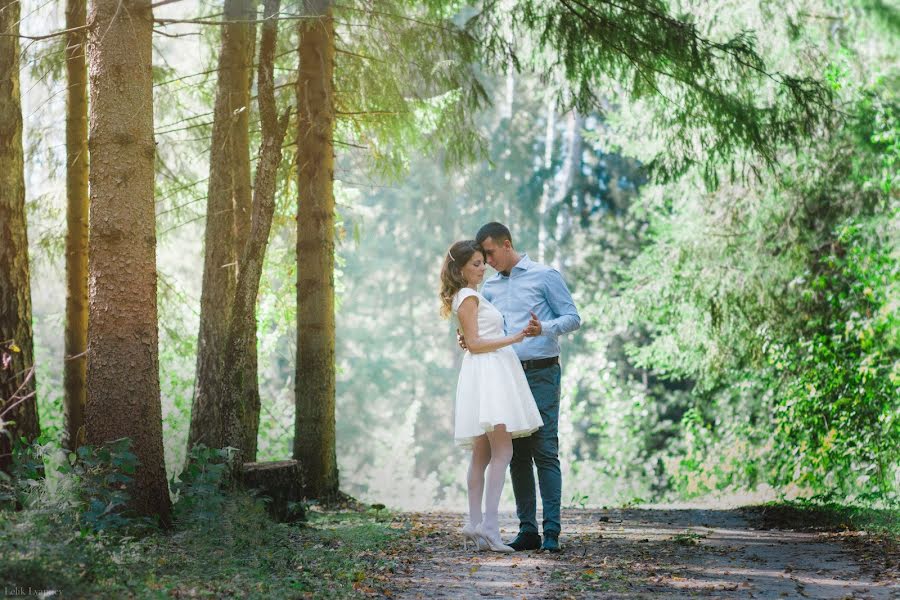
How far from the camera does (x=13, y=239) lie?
6.89m

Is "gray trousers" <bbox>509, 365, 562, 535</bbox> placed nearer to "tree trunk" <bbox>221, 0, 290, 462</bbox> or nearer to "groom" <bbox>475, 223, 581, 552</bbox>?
"groom" <bbox>475, 223, 581, 552</bbox>

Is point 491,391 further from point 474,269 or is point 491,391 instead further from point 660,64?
point 660,64

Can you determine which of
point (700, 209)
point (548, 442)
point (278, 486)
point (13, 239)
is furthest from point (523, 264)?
point (700, 209)

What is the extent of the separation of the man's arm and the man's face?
31cm

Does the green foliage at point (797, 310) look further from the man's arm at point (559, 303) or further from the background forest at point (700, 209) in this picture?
the man's arm at point (559, 303)

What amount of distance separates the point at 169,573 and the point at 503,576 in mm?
1816

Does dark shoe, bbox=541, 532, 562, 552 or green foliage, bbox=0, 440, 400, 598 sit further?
dark shoe, bbox=541, 532, 562, 552

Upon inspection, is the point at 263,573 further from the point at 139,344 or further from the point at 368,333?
the point at 368,333

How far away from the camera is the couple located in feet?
20.2

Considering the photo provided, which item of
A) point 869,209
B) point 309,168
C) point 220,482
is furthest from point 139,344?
point 869,209

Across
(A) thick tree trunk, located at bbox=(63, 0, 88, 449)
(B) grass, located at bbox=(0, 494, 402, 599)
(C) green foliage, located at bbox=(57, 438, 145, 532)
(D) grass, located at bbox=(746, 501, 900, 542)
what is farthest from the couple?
(A) thick tree trunk, located at bbox=(63, 0, 88, 449)

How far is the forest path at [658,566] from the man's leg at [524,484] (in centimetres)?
32

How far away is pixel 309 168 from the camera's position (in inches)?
380

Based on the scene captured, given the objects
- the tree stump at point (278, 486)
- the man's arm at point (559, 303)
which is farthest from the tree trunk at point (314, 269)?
the man's arm at point (559, 303)
